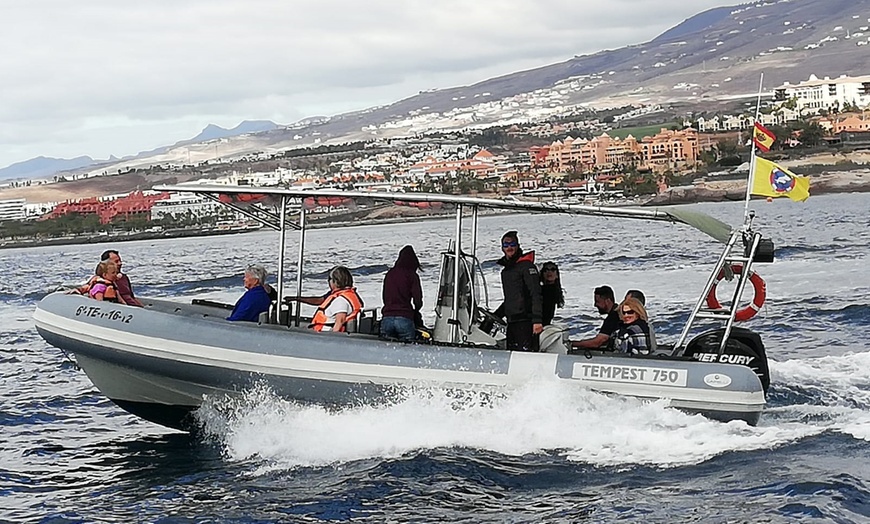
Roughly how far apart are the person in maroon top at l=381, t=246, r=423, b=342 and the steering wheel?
0.89 meters

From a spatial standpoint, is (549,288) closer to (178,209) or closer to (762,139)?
(762,139)

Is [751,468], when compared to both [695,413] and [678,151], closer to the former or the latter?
[695,413]

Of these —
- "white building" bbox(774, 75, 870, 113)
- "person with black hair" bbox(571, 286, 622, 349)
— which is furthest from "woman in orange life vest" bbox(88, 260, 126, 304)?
"white building" bbox(774, 75, 870, 113)

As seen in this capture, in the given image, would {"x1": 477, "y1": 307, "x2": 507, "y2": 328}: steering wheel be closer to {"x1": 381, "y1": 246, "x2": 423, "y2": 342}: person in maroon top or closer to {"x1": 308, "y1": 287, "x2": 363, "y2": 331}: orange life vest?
{"x1": 381, "y1": 246, "x2": 423, "y2": 342}: person in maroon top

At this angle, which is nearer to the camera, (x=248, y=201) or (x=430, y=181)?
(x=248, y=201)

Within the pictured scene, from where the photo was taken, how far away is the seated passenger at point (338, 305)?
35.7 feet

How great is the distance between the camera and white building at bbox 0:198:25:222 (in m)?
133

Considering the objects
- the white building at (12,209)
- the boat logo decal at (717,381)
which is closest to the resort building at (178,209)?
the white building at (12,209)

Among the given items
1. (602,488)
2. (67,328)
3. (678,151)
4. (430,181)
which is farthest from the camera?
(678,151)

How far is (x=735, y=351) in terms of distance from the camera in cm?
1038

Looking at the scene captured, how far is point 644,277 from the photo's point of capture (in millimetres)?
28047

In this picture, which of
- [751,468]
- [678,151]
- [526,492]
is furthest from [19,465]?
[678,151]

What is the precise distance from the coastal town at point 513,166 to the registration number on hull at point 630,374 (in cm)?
6729

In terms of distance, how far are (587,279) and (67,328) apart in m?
18.3
